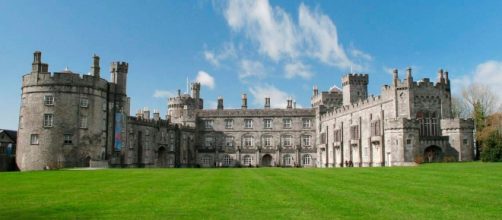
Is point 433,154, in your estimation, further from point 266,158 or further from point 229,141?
point 229,141

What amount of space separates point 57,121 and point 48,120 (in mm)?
908

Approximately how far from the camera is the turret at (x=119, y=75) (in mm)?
56094

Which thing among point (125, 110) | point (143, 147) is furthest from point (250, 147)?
point (125, 110)

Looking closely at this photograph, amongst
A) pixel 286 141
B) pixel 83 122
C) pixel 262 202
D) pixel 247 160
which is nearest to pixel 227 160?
pixel 247 160

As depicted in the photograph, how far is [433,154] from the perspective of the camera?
168 feet

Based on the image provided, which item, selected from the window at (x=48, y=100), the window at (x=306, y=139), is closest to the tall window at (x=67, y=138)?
the window at (x=48, y=100)

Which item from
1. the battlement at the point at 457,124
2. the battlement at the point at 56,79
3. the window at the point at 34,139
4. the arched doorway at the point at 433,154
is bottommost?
the arched doorway at the point at 433,154

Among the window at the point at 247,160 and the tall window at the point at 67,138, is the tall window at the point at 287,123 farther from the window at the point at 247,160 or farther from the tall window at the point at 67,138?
the tall window at the point at 67,138

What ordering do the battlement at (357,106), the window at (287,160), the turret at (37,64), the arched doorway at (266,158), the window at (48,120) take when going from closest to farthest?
the window at (48,120) < the turret at (37,64) < the battlement at (357,106) < the window at (287,160) < the arched doorway at (266,158)

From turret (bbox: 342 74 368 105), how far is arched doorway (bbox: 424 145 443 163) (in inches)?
1064

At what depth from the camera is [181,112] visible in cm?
8594

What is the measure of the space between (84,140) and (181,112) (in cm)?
3622

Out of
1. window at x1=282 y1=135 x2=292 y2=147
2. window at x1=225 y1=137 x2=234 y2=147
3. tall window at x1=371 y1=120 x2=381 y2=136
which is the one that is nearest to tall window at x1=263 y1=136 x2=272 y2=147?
window at x1=282 y1=135 x2=292 y2=147

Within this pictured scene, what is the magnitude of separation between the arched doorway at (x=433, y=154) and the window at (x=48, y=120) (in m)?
37.5
